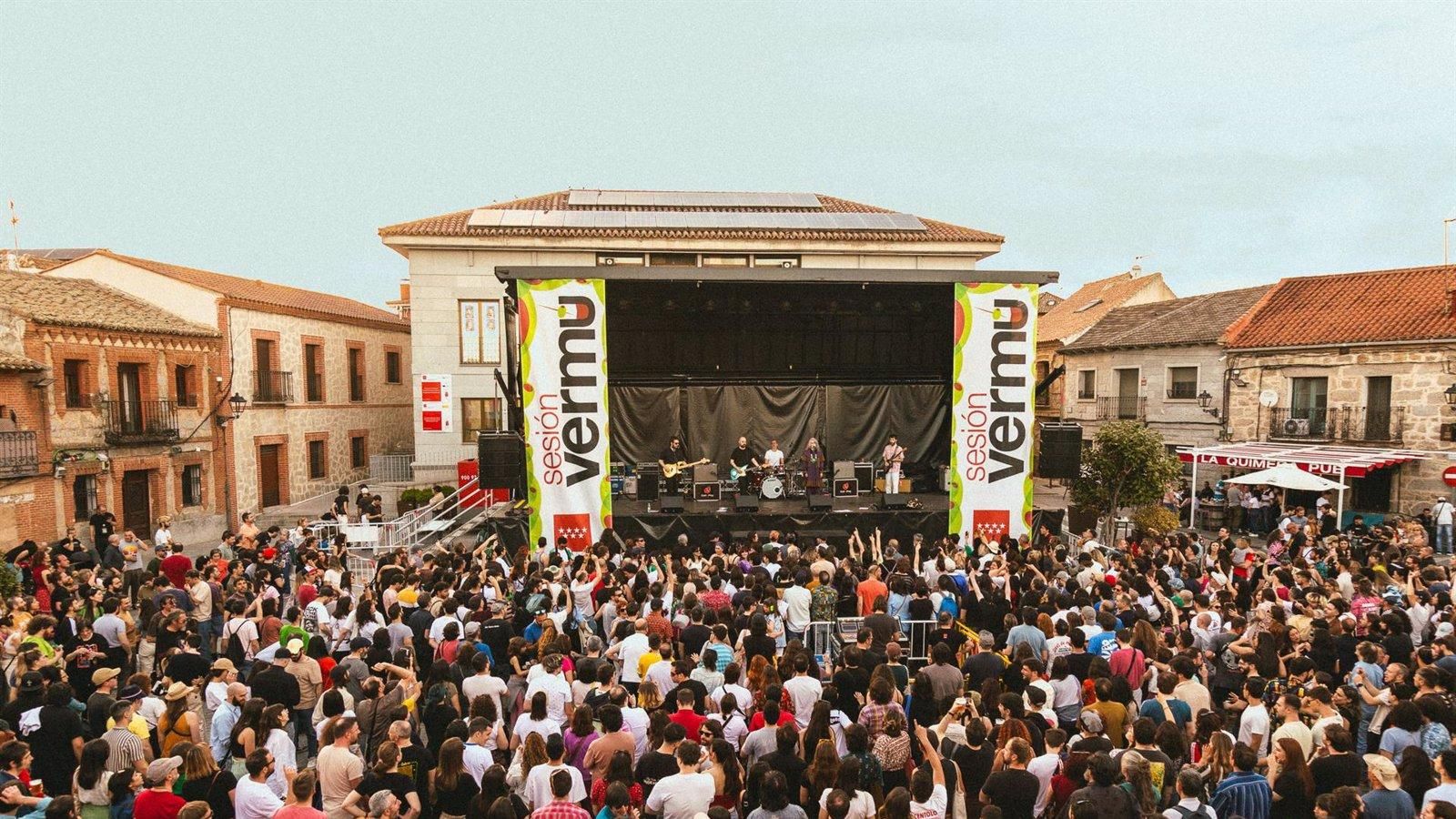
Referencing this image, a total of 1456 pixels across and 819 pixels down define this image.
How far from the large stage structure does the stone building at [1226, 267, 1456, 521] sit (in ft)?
35.3

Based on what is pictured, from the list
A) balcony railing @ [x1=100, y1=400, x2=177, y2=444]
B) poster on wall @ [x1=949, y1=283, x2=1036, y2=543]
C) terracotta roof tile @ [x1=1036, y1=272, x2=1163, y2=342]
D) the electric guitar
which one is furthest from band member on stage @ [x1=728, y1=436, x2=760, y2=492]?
terracotta roof tile @ [x1=1036, y1=272, x2=1163, y2=342]

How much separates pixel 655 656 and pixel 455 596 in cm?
230

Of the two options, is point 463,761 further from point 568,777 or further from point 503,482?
point 503,482

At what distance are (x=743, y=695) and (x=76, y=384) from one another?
1926 cm

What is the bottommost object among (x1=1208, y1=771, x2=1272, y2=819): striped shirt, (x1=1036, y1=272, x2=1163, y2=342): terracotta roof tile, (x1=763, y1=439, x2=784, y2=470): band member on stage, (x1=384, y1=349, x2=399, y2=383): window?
(x1=1208, y1=771, x2=1272, y2=819): striped shirt

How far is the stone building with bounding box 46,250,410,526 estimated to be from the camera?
21.2m

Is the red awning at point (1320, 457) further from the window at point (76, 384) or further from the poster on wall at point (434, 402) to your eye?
the window at point (76, 384)

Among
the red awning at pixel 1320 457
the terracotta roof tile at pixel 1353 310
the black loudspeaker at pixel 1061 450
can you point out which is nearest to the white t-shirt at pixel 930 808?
the black loudspeaker at pixel 1061 450

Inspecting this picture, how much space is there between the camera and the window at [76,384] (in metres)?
17.3

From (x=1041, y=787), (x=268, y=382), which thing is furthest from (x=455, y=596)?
(x=268, y=382)

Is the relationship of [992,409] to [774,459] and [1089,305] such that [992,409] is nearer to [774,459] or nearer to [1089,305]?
[774,459]

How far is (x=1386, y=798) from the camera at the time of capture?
4113mm

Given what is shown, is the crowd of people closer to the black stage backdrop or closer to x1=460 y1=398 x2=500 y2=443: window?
the black stage backdrop

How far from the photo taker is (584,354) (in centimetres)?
1338
